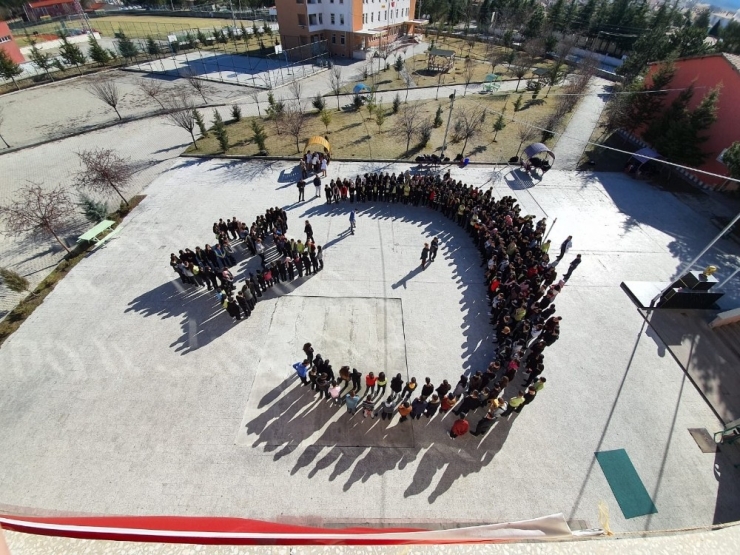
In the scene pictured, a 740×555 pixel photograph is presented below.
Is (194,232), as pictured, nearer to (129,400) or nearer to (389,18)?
(129,400)

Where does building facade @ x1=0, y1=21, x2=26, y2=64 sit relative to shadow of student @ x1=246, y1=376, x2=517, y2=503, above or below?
above

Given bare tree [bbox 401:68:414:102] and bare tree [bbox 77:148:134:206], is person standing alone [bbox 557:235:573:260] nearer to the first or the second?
bare tree [bbox 77:148:134:206]

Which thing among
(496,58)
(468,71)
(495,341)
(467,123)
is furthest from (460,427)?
(496,58)

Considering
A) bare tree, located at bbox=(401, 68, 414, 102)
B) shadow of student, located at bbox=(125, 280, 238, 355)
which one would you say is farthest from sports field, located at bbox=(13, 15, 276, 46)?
shadow of student, located at bbox=(125, 280, 238, 355)

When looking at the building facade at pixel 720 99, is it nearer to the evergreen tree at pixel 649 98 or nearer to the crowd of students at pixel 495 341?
the evergreen tree at pixel 649 98

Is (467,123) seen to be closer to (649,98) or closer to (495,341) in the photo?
(649,98)

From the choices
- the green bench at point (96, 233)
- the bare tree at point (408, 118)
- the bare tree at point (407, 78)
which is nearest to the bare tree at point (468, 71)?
the bare tree at point (407, 78)
